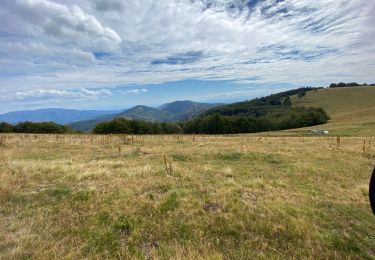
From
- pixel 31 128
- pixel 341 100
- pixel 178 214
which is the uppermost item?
pixel 341 100

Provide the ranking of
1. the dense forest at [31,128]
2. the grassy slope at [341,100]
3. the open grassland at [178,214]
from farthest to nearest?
the grassy slope at [341,100]
the dense forest at [31,128]
the open grassland at [178,214]

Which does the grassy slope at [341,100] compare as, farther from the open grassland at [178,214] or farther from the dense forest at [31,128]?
the open grassland at [178,214]

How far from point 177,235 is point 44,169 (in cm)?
734

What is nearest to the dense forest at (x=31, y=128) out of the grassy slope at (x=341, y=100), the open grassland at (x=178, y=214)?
the open grassland at (x=178, y=214)

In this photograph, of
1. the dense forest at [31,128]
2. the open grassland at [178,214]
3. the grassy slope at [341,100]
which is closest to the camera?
the open grassland at [178,214]

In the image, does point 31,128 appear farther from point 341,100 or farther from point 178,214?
point 341,100

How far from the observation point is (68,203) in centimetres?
725

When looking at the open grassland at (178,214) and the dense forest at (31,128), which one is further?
the dense forest at (31,128)

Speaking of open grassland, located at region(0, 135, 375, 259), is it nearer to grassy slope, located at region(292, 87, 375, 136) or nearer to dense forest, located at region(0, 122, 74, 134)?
A: dense forest, located at region(0, 122, 74, 134)

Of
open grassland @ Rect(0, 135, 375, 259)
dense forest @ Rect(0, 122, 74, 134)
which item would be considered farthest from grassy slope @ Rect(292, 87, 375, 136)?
open grassland @ Rect(0, 135, 375, 259)

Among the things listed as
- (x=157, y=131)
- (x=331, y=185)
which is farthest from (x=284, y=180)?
(x=157, y=131)

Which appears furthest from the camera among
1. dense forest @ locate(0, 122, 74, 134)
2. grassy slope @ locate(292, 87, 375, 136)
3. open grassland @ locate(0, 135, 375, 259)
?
grassy slope @ locate(292, 87, 375, 136)

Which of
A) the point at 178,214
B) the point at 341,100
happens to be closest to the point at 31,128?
the point at 178,214

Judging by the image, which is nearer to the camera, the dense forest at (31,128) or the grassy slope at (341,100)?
the dense forest at (31,128)
